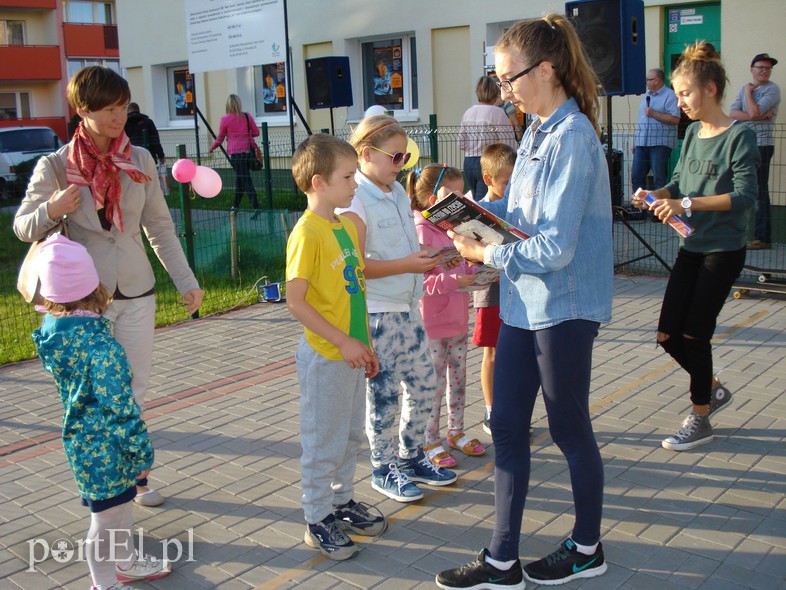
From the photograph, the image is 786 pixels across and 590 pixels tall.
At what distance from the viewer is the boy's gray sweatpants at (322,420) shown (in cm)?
351

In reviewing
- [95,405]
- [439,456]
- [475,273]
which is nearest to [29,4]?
[439,456]

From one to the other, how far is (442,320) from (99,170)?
1824 mm

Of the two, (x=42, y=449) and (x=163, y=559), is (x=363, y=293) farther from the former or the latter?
(x=42, y=449)

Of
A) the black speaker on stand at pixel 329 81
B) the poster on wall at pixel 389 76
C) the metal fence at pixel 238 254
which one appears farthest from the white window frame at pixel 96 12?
the metal fence at pixel 238 254

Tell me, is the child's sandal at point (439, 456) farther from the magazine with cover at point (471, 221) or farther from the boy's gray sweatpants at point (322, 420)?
the magazine with cover at point (471, 221)

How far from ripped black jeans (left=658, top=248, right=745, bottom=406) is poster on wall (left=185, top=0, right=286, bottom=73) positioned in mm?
10478

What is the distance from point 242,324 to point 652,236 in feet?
18.2

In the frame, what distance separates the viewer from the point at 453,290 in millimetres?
4246

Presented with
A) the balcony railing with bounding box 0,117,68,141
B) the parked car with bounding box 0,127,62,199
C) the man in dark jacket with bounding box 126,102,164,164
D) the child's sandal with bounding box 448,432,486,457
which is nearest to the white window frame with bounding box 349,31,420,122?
the man in dark jacket with bounding box 126,102,164,164

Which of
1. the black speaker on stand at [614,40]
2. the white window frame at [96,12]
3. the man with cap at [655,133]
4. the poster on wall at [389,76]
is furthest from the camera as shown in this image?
the white window frame at [96,12]

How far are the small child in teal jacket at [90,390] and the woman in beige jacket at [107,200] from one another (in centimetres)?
56

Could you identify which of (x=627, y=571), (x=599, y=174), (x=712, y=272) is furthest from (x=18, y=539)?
(x=712, y=272)

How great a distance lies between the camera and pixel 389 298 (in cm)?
392

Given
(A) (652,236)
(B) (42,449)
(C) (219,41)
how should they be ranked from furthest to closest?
(C) (219,41) → (A) (652,236) → (B) (42,449)
